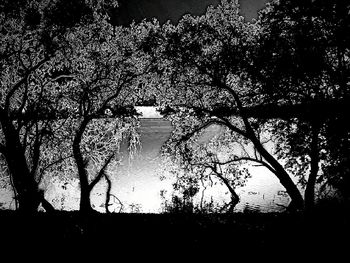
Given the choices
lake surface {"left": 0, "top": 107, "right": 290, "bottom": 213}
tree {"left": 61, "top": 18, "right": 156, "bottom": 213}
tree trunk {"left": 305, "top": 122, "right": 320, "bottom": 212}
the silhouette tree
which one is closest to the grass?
tree trunk {"left": 305, "top": 122, "right": 320, "bottom": 212}

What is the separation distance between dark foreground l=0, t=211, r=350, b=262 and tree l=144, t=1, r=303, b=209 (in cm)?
435

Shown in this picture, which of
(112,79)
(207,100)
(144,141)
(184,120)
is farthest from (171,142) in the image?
(144,141)

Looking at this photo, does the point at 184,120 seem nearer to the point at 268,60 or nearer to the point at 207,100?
the point at 207,100

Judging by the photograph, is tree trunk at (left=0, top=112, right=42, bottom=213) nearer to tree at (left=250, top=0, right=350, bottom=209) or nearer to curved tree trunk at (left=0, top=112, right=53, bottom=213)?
curved tree trunk at (left=0, top=112, right=53, bottom=213)

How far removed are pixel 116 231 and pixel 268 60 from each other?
984 centimetres

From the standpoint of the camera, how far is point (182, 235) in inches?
450

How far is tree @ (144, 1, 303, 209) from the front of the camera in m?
14.8

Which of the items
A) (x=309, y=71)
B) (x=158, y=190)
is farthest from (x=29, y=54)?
(x=158, y=190)

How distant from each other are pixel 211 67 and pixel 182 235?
8.77 meters

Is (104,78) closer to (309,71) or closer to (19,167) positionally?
(19,167)

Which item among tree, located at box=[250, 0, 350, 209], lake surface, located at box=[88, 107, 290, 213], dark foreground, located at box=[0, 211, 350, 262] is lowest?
dark foreground, located at box=[0, 211, 350, 262]

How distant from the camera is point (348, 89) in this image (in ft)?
35.8

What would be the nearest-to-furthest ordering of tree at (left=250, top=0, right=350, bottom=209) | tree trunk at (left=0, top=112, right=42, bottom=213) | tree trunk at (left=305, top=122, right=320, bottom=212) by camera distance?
tree at (left=250, top=0, right=350, bottom=209) → tree trunk at (left=305, top=122, right=320, bottom=212) → tree trunk at (left=0, top=112, right=42, bottom=213)

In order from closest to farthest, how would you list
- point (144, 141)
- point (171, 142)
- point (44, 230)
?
point (44, 230) → point (171, 142) → point (144, 141)
